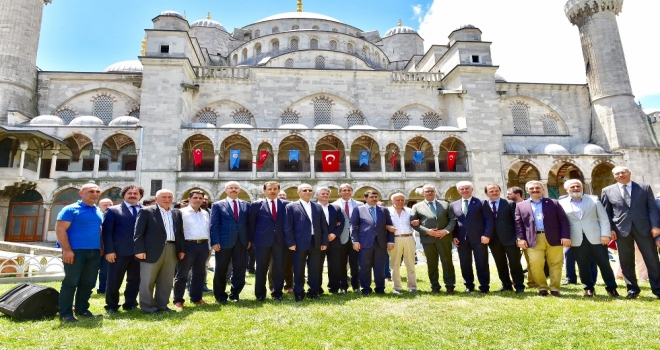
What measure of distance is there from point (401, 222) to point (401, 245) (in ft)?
1.43

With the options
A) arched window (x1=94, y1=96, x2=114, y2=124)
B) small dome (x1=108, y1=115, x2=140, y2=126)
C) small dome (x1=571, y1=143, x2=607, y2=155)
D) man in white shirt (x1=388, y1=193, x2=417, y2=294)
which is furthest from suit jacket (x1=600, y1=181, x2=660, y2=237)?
arched window (x1=94, y1=96, x2=114, y2=124)

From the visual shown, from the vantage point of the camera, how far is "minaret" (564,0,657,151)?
2411cm

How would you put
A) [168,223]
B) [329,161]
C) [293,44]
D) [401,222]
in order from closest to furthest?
1. [168,223]
2. [401,222]
3. [329,161]
4. [293,44]

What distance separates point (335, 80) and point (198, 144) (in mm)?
9973

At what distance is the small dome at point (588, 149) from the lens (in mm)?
23759

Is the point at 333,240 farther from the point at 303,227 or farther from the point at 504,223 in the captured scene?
the point at 504,223

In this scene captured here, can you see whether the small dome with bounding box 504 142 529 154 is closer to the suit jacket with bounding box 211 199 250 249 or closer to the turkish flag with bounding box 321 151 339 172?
the turkish flag with bounding box 321 151 339 172

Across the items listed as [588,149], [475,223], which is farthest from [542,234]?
[588,149]

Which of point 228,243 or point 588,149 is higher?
point 588,149

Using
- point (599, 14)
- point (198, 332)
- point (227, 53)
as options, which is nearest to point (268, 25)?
point (227, 53)

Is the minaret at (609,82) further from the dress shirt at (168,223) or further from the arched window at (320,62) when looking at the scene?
the dress shirt at (168,223)

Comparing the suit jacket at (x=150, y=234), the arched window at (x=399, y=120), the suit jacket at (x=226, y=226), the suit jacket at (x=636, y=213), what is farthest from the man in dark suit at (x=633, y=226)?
the arched window at (x=399, y=120)

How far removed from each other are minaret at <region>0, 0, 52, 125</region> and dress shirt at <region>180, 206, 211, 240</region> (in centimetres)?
2142

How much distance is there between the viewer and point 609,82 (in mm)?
24703
